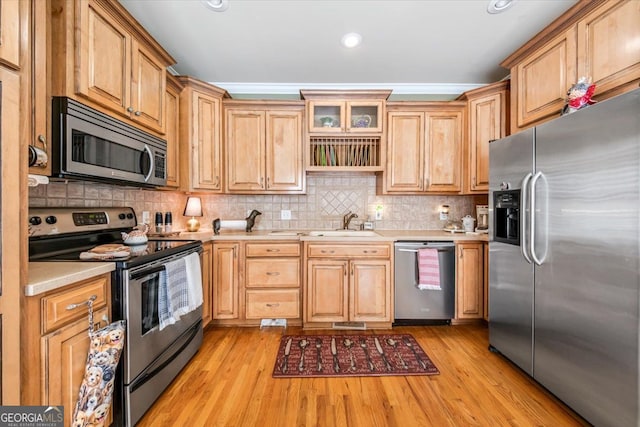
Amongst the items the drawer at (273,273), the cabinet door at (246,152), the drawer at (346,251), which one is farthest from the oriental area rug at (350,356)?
the cabinet door at (246,152)

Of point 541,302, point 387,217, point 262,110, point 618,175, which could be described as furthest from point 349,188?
point 618,175

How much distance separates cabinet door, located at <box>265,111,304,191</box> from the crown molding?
405mm

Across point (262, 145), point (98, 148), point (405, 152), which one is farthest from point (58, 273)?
point (405, 152)

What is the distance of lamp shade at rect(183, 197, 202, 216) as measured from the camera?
10.1 ft

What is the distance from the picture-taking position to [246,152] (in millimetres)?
3096

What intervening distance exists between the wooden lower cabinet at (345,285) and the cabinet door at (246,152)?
0.99 m

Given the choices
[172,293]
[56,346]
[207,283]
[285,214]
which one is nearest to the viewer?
[56,346]

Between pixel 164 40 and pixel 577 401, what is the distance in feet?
12.5

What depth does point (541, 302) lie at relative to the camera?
70.0 inches

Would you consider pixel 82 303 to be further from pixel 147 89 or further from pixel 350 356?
pixel 350 356

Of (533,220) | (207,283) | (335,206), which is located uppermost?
(335,206)

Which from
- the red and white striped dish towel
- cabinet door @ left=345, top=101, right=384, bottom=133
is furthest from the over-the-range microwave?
the red and white striped dish towel

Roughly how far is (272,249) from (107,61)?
1.86m

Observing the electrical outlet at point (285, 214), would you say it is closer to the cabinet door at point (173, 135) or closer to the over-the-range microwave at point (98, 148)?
the cabinet door at point (173, 135)
